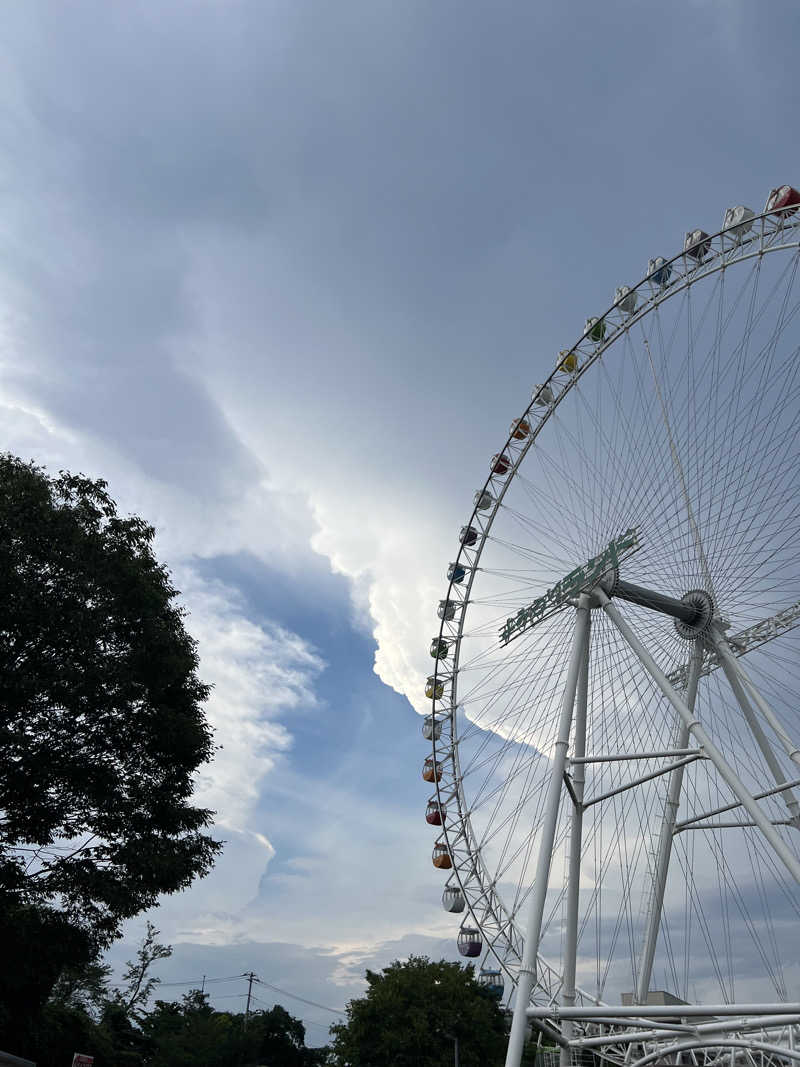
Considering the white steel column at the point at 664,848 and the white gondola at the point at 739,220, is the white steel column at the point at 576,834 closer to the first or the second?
the white steel column at the point at 664,848

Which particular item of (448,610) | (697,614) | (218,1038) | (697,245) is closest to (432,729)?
(448,610)

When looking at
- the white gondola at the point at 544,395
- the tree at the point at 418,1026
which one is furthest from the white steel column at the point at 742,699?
the tree at the point at 418,1026

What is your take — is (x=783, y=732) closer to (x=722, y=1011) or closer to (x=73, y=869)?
(x=722, y=1011)

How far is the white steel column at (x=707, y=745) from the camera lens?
52.4 ft

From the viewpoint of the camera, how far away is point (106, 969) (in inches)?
2283

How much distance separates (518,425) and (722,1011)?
70.0 ft

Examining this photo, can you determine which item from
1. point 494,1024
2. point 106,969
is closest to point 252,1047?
point 106,969

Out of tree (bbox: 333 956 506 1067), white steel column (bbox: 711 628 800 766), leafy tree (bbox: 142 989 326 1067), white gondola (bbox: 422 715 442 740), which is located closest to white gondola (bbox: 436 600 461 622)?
white gondola (bbox: 422 715 442 740)

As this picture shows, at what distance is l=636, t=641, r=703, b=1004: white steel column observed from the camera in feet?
77.0

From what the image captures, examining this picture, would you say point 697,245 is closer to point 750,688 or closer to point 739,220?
point 739,220

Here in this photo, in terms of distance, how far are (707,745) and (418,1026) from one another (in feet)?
101

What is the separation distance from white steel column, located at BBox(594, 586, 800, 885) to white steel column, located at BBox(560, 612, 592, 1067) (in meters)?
1.24

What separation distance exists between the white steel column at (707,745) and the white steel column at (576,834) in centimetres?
124

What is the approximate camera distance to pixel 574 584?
24.1 m
